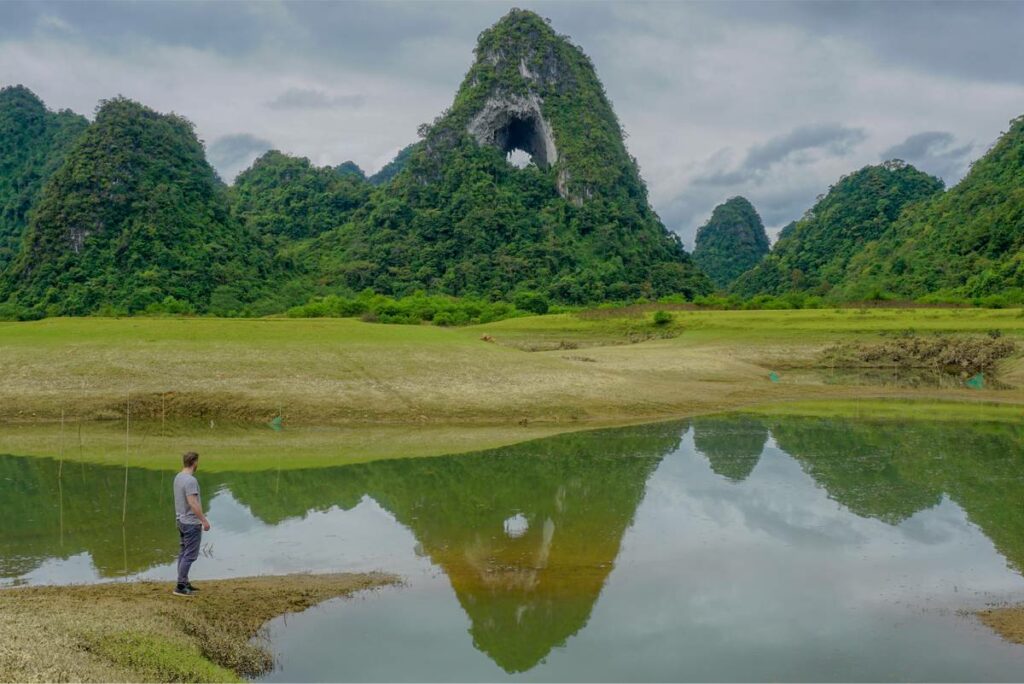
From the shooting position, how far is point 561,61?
429 ft

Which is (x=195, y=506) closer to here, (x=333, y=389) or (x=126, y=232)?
(x=333, y=389)

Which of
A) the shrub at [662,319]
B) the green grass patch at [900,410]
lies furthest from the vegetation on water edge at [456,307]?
the green grass patch at [900,410]

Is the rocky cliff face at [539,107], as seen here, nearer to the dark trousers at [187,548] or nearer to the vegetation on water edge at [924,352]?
the vegetation on water edge at [924,352]

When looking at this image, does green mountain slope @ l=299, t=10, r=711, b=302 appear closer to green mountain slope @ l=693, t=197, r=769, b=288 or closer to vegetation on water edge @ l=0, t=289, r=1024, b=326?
vegetation on water edge @ l=0, t=289, r=1024, b=326

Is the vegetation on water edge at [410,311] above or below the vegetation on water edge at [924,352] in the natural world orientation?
above

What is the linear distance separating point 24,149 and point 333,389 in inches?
4905

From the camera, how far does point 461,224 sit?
117688 millimetres

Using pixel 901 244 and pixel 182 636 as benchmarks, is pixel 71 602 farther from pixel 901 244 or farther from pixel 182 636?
pixel 901 244

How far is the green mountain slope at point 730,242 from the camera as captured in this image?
18575cm

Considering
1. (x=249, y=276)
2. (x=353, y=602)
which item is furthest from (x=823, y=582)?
(x=249, y=276)

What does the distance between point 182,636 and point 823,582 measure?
9069mm

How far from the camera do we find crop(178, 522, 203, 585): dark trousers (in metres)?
11.4

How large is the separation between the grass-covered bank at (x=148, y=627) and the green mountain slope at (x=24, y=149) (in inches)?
4844

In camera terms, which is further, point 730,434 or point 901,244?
point 901,244
